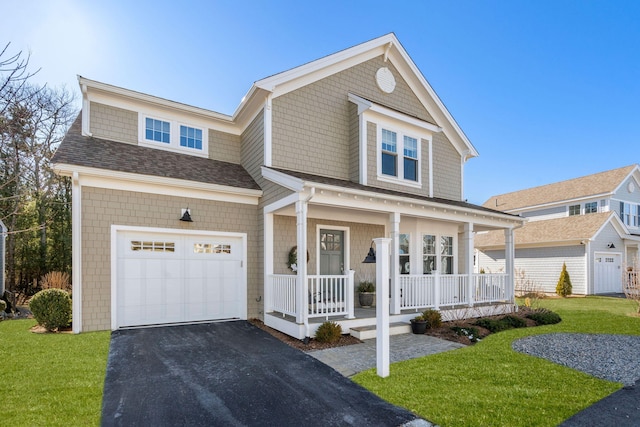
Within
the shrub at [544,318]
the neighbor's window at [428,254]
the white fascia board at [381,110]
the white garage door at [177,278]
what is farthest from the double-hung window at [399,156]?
the shrub at [544,318]

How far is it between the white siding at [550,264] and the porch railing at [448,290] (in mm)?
10565

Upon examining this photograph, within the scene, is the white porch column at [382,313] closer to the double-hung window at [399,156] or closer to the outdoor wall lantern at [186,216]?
the outdoor wall lantern at [186,216]

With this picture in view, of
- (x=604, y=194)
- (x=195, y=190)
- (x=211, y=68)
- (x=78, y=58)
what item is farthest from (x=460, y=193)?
(x=604, y=194)

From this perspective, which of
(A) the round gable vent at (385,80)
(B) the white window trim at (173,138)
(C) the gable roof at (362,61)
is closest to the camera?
(C) the gable roof at (362,61)

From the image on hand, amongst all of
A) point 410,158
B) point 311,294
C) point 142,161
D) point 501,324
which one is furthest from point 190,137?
point 501,324

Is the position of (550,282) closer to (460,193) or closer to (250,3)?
(460,193)

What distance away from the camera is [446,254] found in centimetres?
1209

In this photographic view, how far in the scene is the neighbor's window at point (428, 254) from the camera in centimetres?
1145

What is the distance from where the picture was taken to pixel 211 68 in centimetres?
1318

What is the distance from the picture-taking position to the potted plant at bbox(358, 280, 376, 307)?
411 inches

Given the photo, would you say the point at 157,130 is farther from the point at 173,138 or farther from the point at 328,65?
the point at 328,65

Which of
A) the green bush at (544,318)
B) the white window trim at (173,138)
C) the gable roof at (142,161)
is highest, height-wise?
the white window trim at (173,138)

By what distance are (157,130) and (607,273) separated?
2337cm

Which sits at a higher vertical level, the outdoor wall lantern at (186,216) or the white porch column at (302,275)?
the outdoor wall lantern at (186,216)
